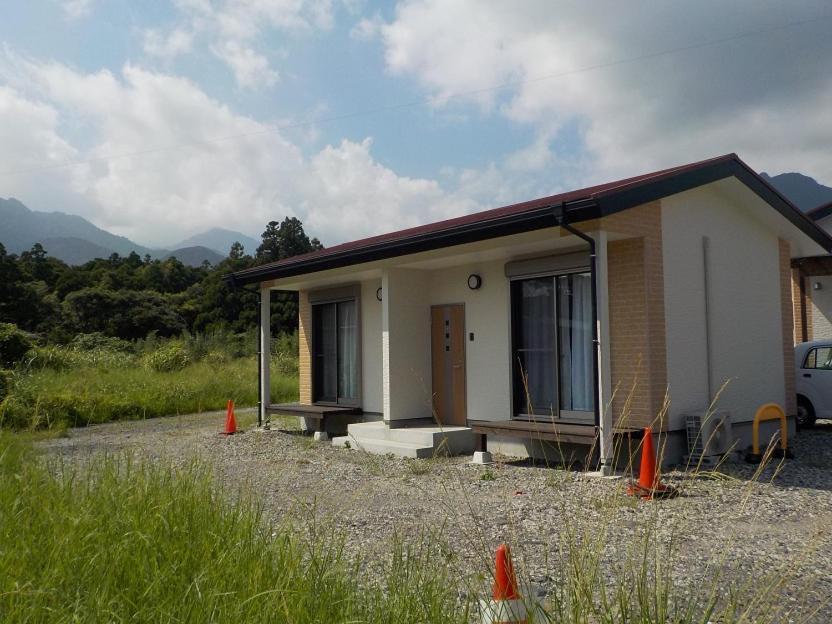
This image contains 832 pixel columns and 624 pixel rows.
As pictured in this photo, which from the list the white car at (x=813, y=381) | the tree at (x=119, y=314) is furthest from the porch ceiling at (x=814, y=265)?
the tree at (x=119, y=314)

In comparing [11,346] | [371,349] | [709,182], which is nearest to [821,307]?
[709,182]

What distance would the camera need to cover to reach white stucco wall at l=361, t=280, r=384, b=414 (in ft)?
42.2

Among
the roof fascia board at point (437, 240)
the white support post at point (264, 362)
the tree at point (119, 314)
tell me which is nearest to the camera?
the roof fascia board at point (437, 240)

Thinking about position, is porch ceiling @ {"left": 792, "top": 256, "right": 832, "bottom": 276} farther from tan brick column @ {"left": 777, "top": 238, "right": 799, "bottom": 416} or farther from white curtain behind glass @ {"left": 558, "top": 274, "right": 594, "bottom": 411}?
white curtain behind glass @ {"left": 558, "top": 274, "right": 594, "bottom": 411}

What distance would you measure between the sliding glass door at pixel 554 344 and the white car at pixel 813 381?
16.7ft

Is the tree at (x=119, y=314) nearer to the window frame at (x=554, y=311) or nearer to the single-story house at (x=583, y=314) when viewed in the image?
the single-story house at (x=583, y=314)

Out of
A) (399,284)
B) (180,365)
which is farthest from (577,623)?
(180,365)

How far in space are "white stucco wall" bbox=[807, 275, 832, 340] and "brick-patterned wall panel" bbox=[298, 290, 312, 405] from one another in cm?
1061

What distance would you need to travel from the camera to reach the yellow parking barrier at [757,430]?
8898 millimetres

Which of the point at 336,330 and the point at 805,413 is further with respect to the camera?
the point at 336,330

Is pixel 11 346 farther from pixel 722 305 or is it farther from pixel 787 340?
pixel 787 340

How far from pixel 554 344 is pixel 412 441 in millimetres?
2551

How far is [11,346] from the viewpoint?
1733 centimetres

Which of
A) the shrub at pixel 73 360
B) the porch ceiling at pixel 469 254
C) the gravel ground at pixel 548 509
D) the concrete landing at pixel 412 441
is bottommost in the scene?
the gravel ground at pixel 548 509
